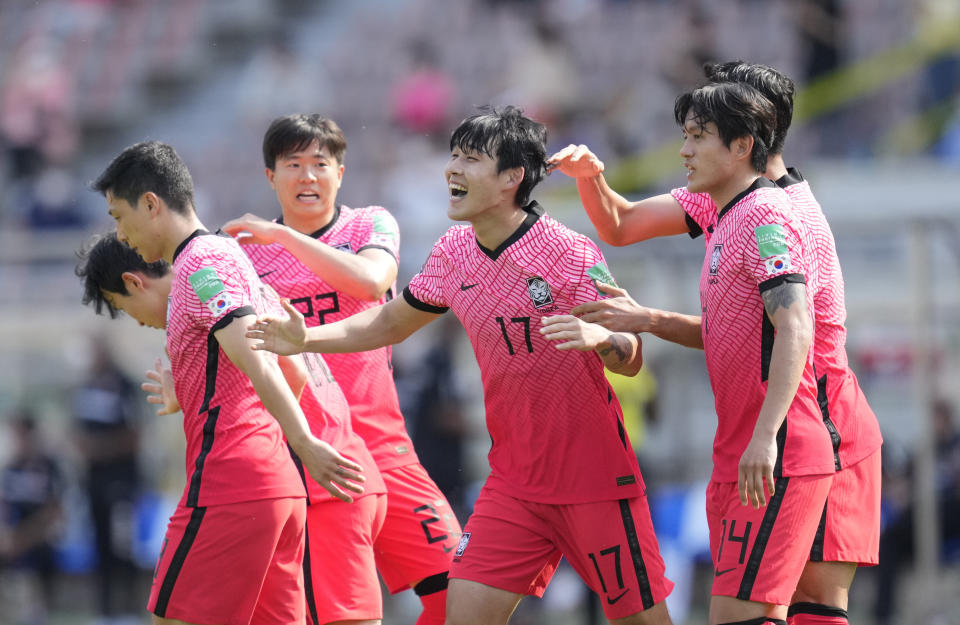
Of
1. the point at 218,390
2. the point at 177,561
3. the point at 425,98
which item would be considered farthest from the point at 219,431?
the point at 425,98

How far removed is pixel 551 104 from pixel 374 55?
3503 mm

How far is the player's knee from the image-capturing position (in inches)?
184

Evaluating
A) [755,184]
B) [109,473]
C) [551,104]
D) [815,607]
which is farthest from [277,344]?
[551,104]

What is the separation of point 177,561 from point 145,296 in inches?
42.4

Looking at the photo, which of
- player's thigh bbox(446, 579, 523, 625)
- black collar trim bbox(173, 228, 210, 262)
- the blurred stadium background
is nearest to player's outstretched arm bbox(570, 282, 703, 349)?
player's thigh bbox(446, 579, 523, 625)

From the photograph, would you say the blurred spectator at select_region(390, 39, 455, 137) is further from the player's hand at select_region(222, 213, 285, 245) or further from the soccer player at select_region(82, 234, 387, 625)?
the soccer player at select_region(82, 234, 387, 625)

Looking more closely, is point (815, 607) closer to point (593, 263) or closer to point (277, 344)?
point (593, 263)

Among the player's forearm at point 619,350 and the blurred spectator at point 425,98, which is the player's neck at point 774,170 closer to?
the player's forearm at point 619,350

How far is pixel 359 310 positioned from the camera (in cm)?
573

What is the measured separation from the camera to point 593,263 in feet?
16.1

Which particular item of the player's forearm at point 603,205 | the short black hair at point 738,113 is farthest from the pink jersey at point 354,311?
the short black hair at point 738,113

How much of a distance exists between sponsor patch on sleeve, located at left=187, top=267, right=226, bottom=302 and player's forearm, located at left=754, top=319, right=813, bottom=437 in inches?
75.5

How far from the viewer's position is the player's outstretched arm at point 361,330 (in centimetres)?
480

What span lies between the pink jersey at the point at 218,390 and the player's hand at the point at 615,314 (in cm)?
118
